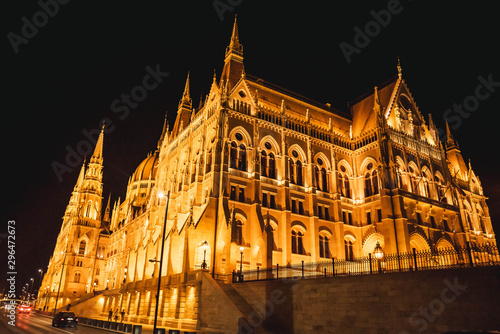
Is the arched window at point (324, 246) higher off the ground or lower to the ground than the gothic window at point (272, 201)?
lower

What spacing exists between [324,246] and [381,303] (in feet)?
74.2

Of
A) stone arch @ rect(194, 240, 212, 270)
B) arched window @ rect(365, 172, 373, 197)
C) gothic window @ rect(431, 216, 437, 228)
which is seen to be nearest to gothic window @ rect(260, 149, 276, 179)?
stone arch @ rect(194, 240, 212, 270)

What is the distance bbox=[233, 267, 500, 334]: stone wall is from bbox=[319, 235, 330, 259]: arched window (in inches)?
681

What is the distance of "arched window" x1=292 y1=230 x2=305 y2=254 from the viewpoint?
4044cm

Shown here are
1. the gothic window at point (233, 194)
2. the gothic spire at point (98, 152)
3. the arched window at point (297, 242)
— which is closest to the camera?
the gothic window at point (233, 194)

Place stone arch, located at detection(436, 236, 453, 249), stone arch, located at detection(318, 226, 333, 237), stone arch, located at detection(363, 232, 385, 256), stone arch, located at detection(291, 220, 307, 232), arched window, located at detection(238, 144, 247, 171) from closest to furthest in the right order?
stone arch, located at detection(291, 220, 307, 232)
arched window, located at detection(238, 144, 247, 171)
stone arch, located at detection(318, 226, 333, 237)
stone arch, located at detection(363, 232, 385, 256)
stone arch, located at detection(436, 236, 453, 249)

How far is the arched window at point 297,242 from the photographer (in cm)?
4044

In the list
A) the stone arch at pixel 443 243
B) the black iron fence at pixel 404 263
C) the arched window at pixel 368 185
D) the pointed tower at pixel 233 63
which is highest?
the pointed tower at pixel 233 63

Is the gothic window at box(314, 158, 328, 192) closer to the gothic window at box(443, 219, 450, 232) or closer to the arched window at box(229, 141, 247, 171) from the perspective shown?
the arched window at box(229, 141, 247, 171)

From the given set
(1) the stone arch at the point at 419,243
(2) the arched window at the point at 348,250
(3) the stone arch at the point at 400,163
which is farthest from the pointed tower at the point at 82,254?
(3) the stone arch at the point at 400,163

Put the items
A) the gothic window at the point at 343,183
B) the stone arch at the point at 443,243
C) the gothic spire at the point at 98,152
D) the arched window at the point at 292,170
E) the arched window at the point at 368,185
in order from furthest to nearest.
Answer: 1. the gothic spire at the point at 98,152
2. the gothic window at the point at 343,183
3. the arched window at the point at 368,185
4. the stone arch at the point at 443,243
5. the arched window at the point at 292,170

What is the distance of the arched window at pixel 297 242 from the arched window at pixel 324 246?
2.50m

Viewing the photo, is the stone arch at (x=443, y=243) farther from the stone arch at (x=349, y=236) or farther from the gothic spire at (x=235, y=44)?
the gothic spire at (x=235, y=44)

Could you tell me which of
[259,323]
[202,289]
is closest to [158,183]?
[202,289]
